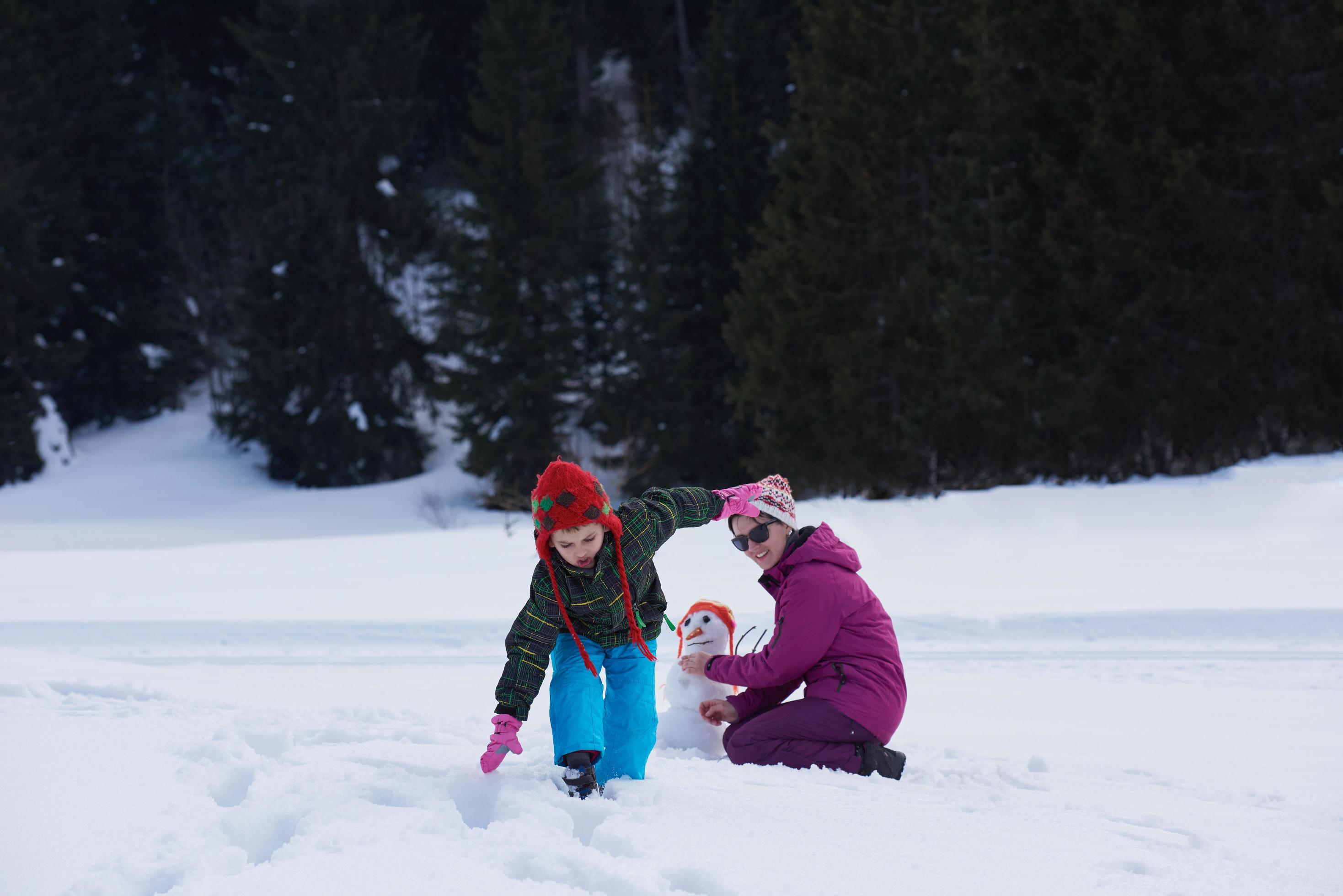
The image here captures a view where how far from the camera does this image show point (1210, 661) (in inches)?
245

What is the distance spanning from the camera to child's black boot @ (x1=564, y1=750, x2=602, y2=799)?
3.20 metres

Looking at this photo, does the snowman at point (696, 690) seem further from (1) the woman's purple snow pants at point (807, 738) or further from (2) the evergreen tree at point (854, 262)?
(2) the evergreen tree at point (854, 262)

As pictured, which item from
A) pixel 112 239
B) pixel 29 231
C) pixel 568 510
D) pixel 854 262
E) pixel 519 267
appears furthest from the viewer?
pixel 112 239

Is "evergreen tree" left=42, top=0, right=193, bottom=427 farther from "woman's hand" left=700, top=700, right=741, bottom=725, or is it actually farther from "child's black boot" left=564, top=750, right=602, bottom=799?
"child's black boot" left=564, top=750, right=602, bottom=799

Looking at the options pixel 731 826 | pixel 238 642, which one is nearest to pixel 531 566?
pixel 238 642

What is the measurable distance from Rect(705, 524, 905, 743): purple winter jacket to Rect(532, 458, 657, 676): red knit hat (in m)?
0.79

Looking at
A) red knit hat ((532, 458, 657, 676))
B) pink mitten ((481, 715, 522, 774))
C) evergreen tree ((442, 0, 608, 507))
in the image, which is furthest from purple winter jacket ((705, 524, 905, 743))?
evergreen tree ((442, 0, 608, 507))

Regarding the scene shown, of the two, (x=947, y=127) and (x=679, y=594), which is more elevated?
(x=947, y=127)

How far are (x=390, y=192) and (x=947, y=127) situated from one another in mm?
12811

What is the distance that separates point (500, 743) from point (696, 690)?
128 centimetres

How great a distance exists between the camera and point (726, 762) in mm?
4039

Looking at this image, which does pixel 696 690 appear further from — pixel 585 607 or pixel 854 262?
pixel 854 262

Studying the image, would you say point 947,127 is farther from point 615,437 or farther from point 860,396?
point 615,437

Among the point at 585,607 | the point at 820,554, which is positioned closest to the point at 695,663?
the point at 820,554
